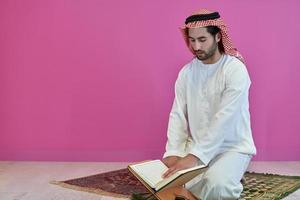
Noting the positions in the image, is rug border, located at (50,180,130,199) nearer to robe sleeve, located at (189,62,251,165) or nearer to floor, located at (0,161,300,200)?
floor, located at (0,161,300,200)

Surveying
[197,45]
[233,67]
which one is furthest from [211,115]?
[197,45]

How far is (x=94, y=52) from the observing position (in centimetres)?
332

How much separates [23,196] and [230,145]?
1.20m

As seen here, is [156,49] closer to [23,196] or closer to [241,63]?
[241,63]

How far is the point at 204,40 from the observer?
6.98ft

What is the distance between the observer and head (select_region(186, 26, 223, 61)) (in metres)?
2.11

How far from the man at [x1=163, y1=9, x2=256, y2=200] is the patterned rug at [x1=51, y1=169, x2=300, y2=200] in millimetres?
300

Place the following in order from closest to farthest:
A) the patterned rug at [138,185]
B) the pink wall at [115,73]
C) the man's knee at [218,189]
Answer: the man's knee at [218,189]
the patterned rug at [138,185]
the pink wall at [115,73]

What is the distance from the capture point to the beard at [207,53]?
2143 millimetres

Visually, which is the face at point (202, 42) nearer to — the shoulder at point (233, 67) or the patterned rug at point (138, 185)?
the shoulder at point (233, 67)

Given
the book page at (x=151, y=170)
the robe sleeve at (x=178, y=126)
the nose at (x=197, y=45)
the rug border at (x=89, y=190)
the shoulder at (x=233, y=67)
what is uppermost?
the nose at (x=197, y=45)

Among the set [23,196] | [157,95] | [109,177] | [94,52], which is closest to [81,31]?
[94,52]

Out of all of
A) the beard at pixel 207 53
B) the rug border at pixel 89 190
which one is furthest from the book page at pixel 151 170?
the beard at pixel 207 53

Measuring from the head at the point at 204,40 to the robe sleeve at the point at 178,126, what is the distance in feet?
0.72
